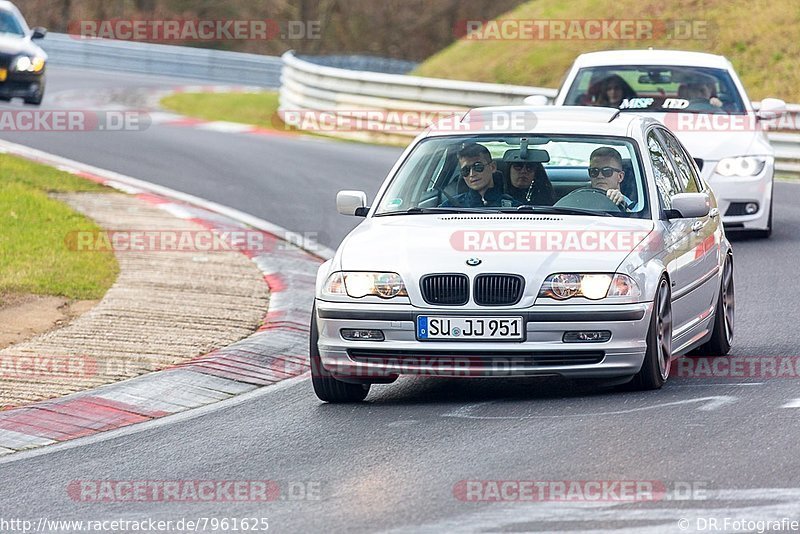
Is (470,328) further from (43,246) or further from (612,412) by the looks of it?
(43,246)

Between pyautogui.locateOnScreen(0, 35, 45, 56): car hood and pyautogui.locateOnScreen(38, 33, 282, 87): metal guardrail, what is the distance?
14.9m

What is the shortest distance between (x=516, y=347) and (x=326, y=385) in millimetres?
1179

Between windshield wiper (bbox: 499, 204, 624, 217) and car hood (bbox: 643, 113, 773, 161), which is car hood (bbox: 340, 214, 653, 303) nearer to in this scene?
windshield wiper (bbox: 499, 204, 624, 217)

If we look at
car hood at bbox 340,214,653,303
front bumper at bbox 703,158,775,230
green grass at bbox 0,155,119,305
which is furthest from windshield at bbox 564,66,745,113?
car hood at bbox 340,214,653,303

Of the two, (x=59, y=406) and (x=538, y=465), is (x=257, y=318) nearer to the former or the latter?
(x=59, y=406)

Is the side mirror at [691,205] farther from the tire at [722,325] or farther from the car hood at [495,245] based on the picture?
the tire at [722,325]

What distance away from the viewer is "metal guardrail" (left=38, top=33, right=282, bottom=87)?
40.1 m

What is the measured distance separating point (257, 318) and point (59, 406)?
2650mm

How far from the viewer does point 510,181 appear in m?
8.98

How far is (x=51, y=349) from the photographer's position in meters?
9.98

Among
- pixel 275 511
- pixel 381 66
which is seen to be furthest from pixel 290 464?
pixel 381 66

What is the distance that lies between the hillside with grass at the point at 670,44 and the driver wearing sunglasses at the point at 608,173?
17.4 metres

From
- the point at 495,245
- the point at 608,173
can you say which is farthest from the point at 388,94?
the point at 495,245

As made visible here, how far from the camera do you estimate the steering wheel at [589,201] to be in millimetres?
8750
